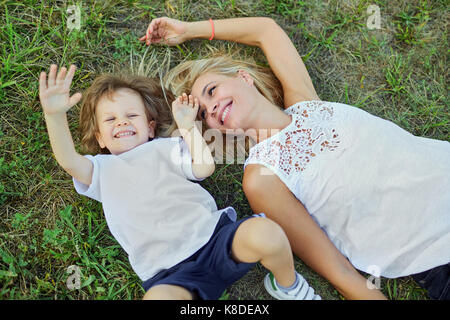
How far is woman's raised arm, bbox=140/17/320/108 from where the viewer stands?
9.05 ft

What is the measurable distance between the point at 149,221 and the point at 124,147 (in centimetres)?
51

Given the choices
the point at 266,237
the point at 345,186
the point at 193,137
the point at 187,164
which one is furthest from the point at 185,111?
the point at 345,186

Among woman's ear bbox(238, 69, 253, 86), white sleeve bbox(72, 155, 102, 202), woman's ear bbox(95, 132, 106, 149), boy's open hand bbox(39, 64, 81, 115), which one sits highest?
boy's open hand bbox(39, 64, 81, 115)

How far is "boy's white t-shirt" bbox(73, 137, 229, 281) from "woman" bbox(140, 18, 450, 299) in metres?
0.37

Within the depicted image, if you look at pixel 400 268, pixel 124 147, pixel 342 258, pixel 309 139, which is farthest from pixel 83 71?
pixel 400 268

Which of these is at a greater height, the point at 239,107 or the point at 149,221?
the point at 239,107

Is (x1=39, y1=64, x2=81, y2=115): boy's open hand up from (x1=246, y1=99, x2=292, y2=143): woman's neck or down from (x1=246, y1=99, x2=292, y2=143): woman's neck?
up

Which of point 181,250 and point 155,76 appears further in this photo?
point 155,76

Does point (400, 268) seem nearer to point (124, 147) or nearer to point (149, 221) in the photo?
point (149, 221)

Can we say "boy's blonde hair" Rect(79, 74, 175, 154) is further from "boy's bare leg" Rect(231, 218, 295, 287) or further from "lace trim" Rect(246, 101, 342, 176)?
"boy's bare leg" Rect(231, 218, 295, 287)

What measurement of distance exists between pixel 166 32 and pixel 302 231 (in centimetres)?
181

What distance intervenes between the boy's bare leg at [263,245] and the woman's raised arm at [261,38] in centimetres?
100

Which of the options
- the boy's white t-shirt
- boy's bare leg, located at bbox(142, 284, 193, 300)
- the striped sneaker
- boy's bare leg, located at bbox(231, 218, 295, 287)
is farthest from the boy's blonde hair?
the striped sneaker

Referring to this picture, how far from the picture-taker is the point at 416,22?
321 cm
